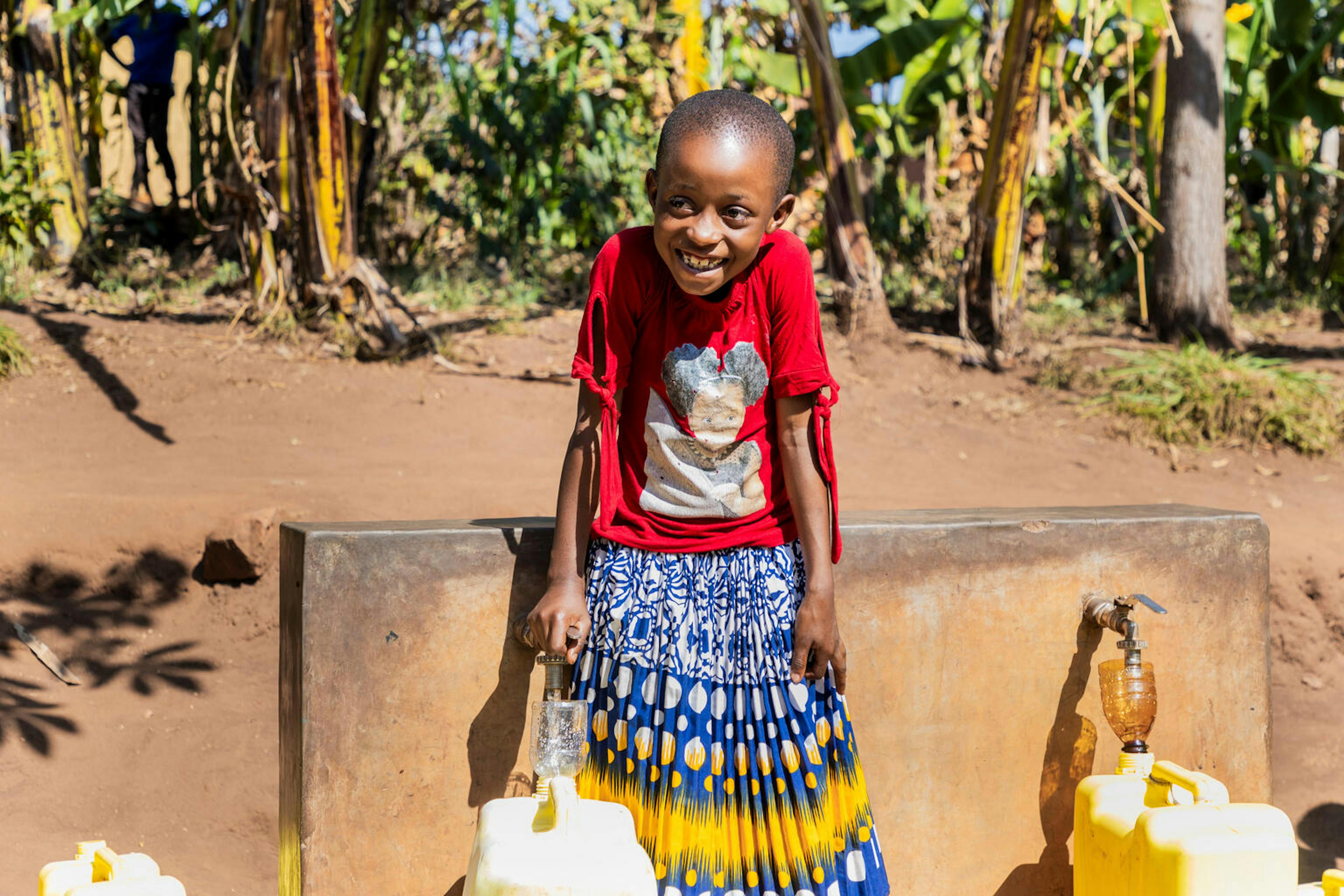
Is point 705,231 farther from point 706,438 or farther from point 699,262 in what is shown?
point 706,438

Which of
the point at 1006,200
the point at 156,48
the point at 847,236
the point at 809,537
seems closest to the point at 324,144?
the point at 156,48

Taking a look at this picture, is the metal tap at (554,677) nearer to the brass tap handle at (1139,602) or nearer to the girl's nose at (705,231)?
the girl's nose at (705,231)

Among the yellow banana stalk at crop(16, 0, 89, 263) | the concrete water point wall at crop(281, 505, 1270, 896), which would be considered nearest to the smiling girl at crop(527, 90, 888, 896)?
the concrete water point wall at crop(281, 505, 1270, 896)

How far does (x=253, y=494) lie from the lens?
396cm

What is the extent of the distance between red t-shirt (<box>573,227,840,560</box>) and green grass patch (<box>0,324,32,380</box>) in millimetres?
4063

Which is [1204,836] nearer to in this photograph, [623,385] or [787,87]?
[623,385]

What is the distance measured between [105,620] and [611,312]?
2643 mm

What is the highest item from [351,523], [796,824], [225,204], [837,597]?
[225,204]

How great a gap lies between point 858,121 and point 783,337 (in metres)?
6.86

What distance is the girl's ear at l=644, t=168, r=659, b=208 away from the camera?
1737 millimetres

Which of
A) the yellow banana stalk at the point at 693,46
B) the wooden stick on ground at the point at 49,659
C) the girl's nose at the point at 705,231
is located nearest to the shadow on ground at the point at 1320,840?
the girl's nose at the point at 705,231

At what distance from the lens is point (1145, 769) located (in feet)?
7.66

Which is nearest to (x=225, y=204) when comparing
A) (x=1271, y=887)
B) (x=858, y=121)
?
(x=858, y=121)

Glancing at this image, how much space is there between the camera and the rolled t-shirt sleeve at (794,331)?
1.80 metres
